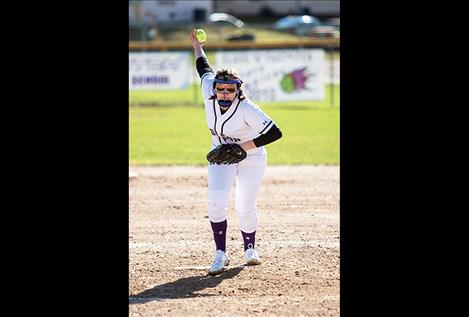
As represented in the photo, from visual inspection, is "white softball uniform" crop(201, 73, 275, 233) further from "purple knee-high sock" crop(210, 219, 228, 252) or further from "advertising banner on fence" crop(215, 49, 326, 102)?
"advertising banner on fence" crop(215, 49, 326, 102)

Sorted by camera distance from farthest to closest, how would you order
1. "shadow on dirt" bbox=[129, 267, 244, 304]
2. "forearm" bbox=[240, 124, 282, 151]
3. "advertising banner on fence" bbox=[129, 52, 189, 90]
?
1. "advertising banner on fence" bbox=[129, 52, 189, 90]
2. "forearm" bbox=[240, 124, 282, 151]
3. "shadow on dirt" bbox=[129, 267, 244, 304]

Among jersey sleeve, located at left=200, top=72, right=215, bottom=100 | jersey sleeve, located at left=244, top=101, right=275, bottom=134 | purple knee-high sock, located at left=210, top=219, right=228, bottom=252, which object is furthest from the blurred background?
jersey sleeve, located at left=244, top=101, right=275, bottom=134

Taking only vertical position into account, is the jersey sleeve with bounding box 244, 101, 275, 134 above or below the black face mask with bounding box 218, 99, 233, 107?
below

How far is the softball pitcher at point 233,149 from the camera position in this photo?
849 cm

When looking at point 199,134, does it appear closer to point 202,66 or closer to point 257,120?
point 202,66

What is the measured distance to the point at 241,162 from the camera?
8883 mm

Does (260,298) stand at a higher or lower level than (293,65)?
lower

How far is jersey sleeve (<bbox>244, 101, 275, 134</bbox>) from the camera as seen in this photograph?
848 centimetres

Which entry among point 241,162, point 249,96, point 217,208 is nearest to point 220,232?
point 217,208

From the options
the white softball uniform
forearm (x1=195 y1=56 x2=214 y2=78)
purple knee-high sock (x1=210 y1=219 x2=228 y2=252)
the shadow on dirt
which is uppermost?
forearm (x1=195 y1=56 x2=214 y2=78)
